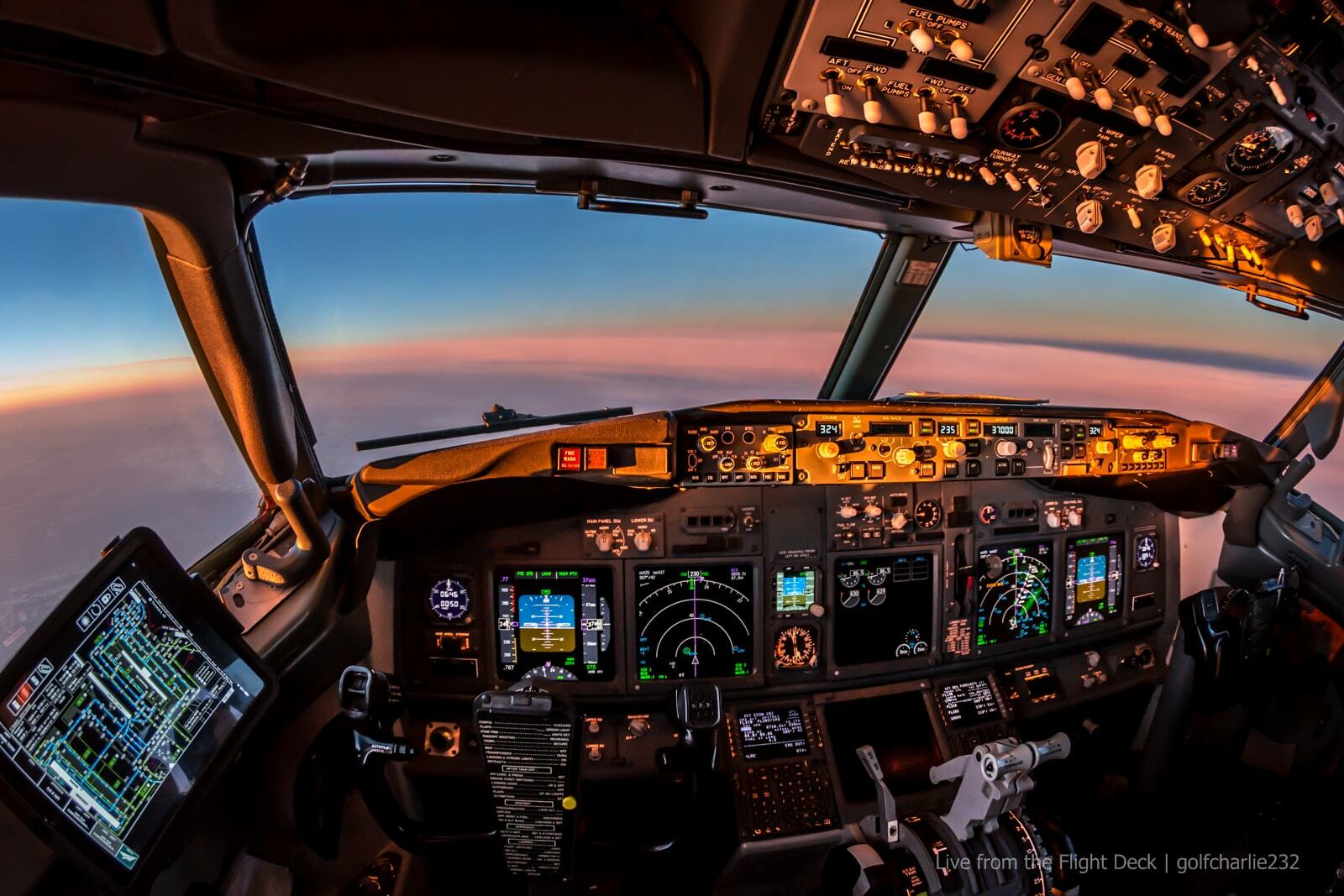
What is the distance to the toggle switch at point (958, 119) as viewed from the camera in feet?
5.41

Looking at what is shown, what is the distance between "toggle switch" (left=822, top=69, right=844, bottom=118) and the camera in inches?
59.4

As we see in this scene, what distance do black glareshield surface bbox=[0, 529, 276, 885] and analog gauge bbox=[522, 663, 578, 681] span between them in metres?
1.05

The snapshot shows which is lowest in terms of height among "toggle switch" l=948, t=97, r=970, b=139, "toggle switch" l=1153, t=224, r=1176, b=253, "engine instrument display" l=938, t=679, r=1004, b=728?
"engine instrument display" l=938, t=679, r=1004, b=728

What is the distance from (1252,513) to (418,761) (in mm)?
3945

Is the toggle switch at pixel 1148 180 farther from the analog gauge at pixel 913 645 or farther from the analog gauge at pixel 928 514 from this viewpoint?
the analog gauge at pixel 913 645

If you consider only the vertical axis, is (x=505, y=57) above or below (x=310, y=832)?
above

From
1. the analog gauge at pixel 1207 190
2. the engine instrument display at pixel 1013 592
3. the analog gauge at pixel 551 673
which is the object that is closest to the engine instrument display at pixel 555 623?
the analog gauge at pixel 551 673

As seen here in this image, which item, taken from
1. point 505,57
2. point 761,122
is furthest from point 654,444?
point 505,57

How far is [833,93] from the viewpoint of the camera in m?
A: 1.52

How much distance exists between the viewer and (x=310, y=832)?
77.6 inches

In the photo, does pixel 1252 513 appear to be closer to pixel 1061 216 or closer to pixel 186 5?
pixel 1061 216

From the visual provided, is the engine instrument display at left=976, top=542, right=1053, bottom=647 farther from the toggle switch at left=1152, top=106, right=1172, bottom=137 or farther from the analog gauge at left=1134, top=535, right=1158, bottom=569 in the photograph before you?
the toggle switch at left=1152, top=106, right=1172, bottom=137

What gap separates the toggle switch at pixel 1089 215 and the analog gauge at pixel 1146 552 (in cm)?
207

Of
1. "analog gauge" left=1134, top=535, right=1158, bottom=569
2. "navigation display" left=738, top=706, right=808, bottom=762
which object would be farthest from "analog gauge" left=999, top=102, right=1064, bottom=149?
"analog gauge" left=1134, top=535, right=1158, bottom=569
